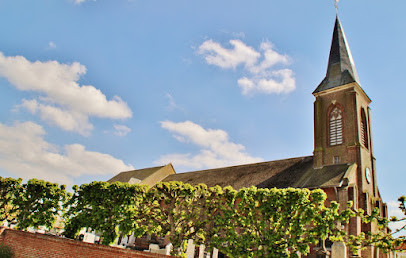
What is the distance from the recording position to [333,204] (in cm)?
1625

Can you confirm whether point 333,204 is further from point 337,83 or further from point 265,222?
point 337,83

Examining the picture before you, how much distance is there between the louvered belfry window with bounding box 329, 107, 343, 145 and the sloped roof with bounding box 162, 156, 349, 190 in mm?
2744

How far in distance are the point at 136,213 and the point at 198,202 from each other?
4.41 m

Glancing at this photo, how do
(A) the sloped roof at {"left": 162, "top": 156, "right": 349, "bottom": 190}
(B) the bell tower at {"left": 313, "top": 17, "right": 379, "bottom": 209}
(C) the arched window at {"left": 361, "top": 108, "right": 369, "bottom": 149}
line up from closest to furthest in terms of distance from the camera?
(A) the sloped roof at {"left": 162, "top": 156, "right": 349, "bottom": 190} < (B) the bell tower at {"left": 313, "top": 17, "right": 379, "bottom": 209} < (C) the arched window at {"left": 361, "top": 108, "right": 369, "bottom": 149}

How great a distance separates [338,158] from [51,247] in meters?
23.0

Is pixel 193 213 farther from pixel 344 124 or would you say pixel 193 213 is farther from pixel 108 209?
pixel 344 124

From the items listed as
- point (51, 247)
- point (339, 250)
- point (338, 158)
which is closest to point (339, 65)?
point (338, 158)

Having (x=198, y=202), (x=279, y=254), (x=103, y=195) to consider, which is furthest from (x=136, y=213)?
(x=279, y=254)

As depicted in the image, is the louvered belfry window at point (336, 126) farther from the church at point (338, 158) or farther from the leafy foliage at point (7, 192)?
the leafy foliage at point (7, 192)

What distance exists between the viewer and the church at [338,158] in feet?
77.3

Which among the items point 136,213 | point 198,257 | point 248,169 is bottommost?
point 198,257

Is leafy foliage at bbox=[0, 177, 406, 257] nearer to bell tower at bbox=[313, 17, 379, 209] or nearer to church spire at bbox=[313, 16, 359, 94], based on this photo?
bell tower at bbox=[313, 17, 379, 209]

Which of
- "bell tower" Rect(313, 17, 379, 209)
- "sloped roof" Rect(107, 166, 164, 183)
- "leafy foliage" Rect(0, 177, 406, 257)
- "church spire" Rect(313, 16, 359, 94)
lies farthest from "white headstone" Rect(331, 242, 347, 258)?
"sloped roof" Rect(107, 166, 164, 183)

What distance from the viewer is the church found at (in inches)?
927
